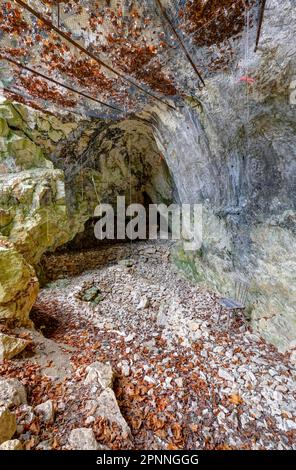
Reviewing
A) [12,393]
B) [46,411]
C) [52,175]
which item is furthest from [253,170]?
[52,175]

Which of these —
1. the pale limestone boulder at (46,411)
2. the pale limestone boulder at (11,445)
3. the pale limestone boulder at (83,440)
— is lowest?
the pale limestone boulder at (83,440)

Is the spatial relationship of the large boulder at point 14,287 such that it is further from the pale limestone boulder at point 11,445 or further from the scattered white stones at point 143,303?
the scattered white stones at point 143,303

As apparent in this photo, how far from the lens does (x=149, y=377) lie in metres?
3.24

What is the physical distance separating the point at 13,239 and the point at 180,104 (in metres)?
5.58

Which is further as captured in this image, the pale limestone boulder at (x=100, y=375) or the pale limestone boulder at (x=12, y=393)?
the pale limestone boulder at (x=100, y=375)

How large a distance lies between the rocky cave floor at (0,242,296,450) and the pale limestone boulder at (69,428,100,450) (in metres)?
0.01

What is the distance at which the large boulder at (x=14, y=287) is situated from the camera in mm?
3592

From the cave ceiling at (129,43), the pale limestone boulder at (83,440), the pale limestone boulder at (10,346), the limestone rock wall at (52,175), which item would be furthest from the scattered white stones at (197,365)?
the cave ceiling at (129,43)

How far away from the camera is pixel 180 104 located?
510 cm

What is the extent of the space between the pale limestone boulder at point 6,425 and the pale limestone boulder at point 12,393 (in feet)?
0.74

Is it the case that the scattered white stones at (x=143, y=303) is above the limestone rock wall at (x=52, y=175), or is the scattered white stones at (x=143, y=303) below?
below

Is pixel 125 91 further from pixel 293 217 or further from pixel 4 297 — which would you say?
pixel 4 297

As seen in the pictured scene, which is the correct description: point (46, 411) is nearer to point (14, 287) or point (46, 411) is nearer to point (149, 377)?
point (149, 377)

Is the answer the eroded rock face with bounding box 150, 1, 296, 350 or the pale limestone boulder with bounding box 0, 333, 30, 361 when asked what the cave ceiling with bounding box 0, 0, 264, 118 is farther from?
the pale limestone boulder with bounding box 0, 333, 30, 361
